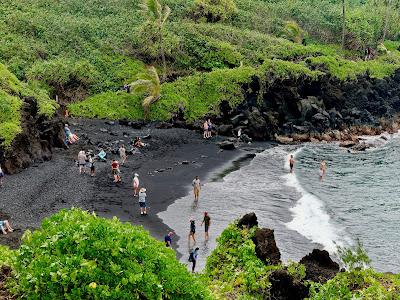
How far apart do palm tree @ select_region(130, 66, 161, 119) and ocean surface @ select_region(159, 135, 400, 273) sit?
486 inches

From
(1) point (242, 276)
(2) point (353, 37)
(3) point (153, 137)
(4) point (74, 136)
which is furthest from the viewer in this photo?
(2) point (353, 37)

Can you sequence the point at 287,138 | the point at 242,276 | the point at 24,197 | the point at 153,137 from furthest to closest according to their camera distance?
1. the point at 287,138
2. the point at 153,137
3. the point at 24,197
4. the point at 242,276

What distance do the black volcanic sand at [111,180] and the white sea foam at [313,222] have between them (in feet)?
23.7

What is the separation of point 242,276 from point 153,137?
102ft

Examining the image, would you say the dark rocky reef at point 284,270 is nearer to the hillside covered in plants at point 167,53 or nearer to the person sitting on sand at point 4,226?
the person sitting on sand at point 4,226

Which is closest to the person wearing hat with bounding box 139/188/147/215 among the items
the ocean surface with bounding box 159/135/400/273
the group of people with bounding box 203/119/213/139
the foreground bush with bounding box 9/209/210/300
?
the ocean surface with bounding box 159/135/400/273

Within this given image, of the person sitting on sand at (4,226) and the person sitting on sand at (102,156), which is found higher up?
the person sitting on sand at (4,226)

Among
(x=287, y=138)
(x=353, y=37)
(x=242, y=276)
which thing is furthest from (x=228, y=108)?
(x=242, y=276)

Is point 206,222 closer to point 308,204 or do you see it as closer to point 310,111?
point 308,204

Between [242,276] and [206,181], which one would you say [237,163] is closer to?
[206,181]

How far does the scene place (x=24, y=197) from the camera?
27.3 m

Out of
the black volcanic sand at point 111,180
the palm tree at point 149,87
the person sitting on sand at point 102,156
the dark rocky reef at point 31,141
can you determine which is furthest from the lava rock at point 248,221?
the palm tree at point 149,87

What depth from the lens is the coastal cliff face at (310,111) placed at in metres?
49.9

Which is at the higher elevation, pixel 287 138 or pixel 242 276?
pixel 242 276
